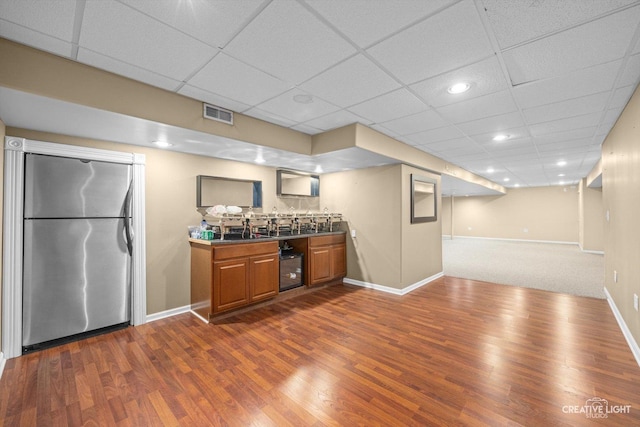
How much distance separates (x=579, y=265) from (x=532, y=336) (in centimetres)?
546

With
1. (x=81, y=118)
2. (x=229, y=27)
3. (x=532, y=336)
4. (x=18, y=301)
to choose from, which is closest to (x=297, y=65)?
(x=229, y=27)

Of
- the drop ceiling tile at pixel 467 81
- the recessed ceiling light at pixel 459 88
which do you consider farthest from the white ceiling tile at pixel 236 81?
the recessed ceiling light at pixel 459 88

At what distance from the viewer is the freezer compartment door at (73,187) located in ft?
8.45

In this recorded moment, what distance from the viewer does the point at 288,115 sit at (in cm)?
308

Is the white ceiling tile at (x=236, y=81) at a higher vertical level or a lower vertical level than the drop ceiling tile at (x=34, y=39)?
higher

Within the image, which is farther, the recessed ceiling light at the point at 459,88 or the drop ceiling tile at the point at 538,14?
the recessed ceiling light at the point at 459,88

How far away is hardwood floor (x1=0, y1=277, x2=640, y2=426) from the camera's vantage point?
1.74 m

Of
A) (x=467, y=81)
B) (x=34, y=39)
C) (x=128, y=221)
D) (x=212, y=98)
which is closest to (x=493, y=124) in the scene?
(x=467, y=81)

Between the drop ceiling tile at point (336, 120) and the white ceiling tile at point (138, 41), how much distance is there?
4.85 feet

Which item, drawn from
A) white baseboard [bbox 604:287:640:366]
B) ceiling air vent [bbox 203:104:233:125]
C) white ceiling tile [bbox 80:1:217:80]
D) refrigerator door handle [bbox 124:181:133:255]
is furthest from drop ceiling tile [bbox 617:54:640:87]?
refrigerator door handle [bbox 124:181:133:255]

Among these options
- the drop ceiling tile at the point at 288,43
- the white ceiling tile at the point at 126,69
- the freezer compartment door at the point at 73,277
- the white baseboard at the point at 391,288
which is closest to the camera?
the drop ceiling tile at the point at 288,43

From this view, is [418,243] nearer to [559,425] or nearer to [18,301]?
[559,425]

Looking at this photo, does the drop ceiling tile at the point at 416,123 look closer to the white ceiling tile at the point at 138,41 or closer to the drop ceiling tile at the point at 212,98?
the drop ceiling tile at the point at 212,98

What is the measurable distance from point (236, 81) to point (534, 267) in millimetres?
7593
